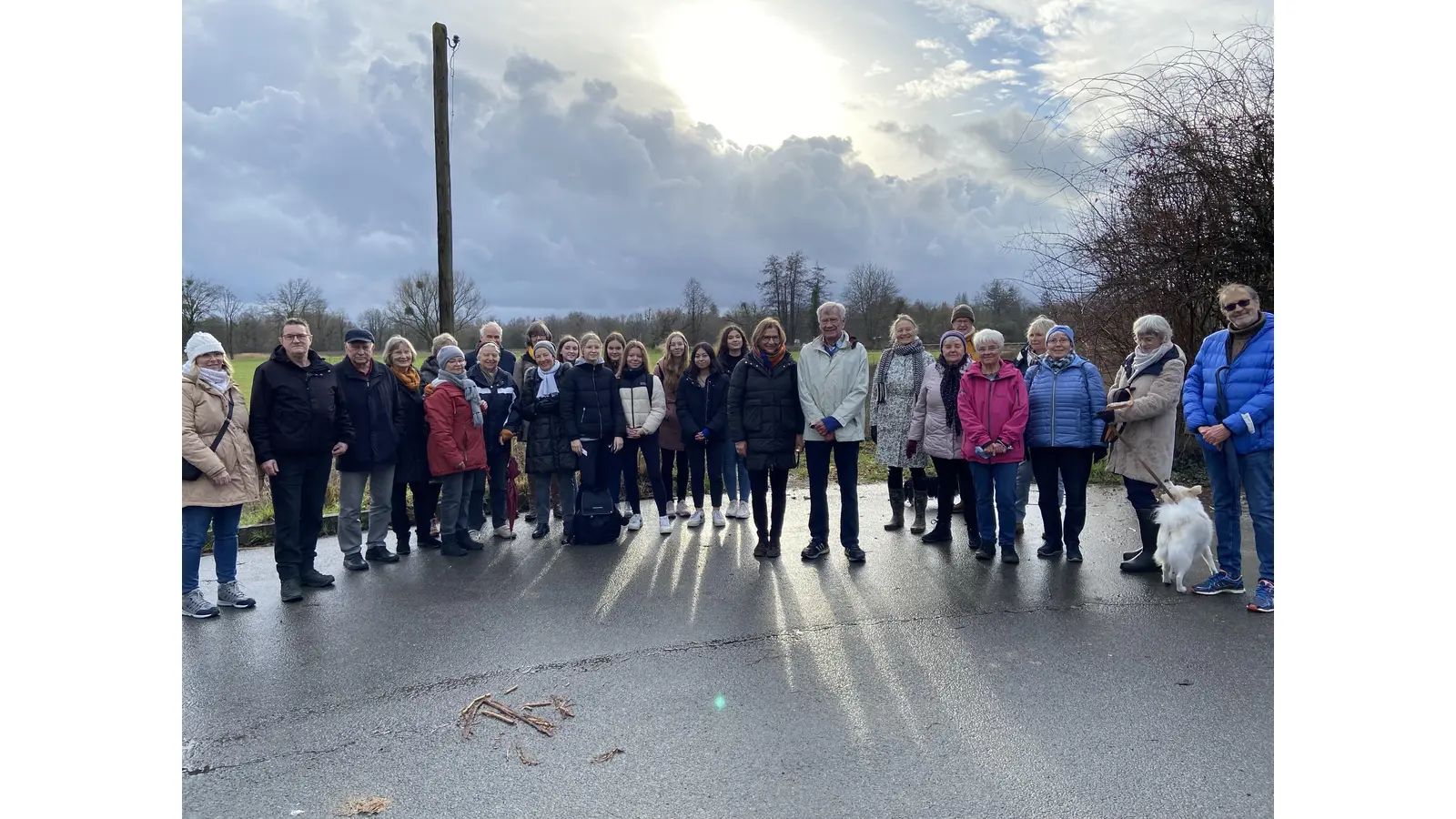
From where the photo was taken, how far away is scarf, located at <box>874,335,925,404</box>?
7.91 m

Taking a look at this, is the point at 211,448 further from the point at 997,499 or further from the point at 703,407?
the point at 997,499

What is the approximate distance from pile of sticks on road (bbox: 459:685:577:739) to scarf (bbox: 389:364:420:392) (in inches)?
156

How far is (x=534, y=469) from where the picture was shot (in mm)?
7965

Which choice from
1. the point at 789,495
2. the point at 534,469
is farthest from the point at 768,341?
the point at 789,495

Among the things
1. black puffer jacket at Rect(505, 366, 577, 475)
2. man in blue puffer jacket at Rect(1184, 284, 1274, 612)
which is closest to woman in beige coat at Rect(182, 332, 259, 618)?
black puffer jacket at Rect(505, 366, 577, 475)

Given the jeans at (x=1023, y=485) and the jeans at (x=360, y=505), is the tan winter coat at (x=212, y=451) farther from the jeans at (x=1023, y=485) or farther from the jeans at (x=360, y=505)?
the jeans at (x=1023, y=485)

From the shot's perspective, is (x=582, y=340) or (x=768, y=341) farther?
(x=582, y=340)

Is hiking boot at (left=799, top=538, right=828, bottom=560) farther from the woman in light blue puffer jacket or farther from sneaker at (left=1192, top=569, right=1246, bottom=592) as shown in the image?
sneaker at (left=1192, top=569, right=1246, bottom=592)

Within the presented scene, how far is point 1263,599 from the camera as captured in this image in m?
5.48

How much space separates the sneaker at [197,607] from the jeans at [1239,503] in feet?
22.3

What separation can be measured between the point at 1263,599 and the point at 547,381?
5991 millimetres

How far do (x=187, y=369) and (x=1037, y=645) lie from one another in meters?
5.85

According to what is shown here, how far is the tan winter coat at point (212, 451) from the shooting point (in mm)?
5727
